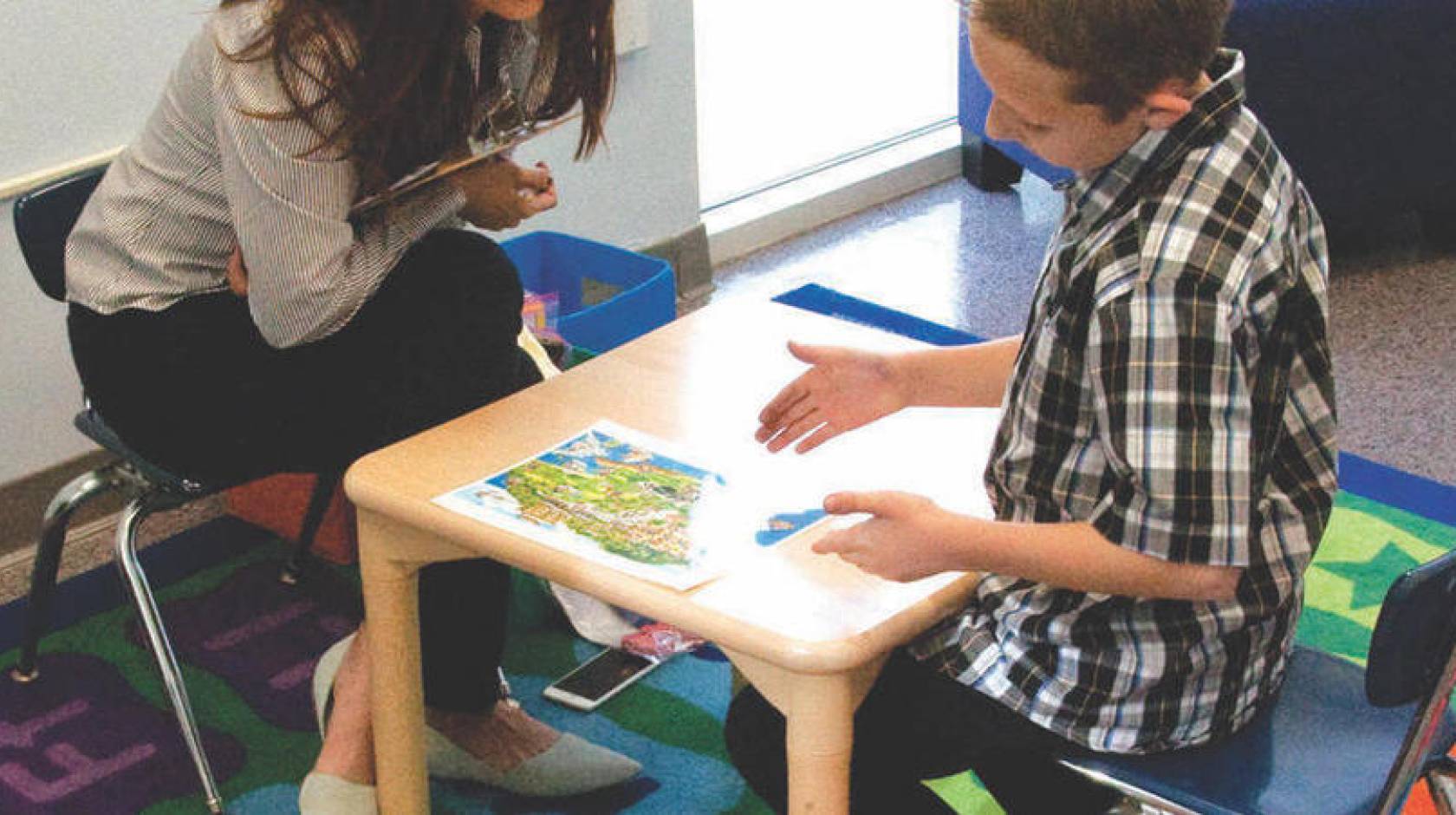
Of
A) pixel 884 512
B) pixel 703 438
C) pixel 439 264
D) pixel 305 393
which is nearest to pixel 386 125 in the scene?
pixel 439 264

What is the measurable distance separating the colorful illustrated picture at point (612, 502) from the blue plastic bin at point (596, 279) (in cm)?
106

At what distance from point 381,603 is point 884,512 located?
54cm

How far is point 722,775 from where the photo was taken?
2119mm

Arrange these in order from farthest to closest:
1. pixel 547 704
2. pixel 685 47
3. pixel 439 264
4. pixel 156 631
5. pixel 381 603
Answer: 1. pixel 685 47
2. pixel 547 704
3. pixel 156 631
4. pixel 439 264
5. pixel 381 603

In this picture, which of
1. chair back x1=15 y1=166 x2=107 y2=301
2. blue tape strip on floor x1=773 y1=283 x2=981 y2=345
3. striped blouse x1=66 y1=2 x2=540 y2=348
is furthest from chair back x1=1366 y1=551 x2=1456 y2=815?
blue tape strip on floor x1=773 y1=283 x2=981 y2=345

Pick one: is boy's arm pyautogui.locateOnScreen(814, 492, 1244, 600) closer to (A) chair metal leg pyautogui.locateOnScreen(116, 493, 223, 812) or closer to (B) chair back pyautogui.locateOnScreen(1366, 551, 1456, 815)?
(B) chair back pyautogui.locateOnScreen(1366, 551, 1456, 815)

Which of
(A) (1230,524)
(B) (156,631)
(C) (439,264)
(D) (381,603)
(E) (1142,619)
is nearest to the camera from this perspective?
(A) (1230,524)

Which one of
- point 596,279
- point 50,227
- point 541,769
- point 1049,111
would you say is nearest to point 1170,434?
point 1049,111

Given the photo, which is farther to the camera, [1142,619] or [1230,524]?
[1142,619]

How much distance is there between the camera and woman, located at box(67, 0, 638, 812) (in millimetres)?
1688

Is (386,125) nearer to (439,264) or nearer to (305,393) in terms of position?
(439,264)

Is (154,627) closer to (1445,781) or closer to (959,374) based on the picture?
(959,374)

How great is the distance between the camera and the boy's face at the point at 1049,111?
1.29 metres

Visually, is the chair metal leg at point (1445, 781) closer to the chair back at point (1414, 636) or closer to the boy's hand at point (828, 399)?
the chair back at point (1414, 636)
